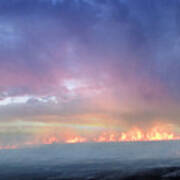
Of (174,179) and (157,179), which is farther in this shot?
(157,179)
